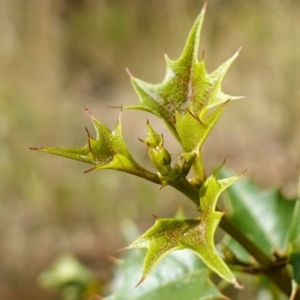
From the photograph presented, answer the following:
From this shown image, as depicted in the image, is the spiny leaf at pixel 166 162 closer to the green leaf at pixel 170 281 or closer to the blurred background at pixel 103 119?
the green leaf at pixel 170 281

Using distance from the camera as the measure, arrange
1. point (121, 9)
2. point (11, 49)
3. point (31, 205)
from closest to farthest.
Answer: point (31, 205) → point (11, 49) → point (121, 9)

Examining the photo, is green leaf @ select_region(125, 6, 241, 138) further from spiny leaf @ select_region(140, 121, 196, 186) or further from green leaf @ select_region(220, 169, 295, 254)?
green leaf @ select_region(220, 169, 295, 254)

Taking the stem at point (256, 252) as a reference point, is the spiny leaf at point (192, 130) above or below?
above

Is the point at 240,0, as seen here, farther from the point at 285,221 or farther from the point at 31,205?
the point at 285,221

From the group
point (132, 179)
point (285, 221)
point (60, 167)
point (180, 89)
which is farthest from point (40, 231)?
point (180, 89)

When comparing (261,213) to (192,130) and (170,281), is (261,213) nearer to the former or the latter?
(170,281)

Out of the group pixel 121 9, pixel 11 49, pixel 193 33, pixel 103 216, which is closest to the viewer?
pixel 193 33

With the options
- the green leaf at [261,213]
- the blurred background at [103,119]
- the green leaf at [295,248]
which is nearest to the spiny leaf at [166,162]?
the green leaf at [295,248]
